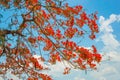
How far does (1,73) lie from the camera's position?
535 inches

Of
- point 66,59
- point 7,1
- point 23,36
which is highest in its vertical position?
point 7,1

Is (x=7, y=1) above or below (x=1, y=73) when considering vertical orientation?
above

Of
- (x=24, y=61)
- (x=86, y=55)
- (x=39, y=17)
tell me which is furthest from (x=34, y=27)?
(x=86, y=55)

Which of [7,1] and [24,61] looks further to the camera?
[24,61]

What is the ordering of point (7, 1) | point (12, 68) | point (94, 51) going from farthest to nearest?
point (12, 68) < point (94, 51) < point (7, 1)

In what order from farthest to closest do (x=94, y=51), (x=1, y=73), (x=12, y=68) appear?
(x=1, y=73), (x=12, y=68), (x=94, y=51)

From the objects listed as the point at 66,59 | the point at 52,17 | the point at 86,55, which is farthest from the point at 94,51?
the point at 52,17

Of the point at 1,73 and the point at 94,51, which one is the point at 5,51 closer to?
the point at 1,73

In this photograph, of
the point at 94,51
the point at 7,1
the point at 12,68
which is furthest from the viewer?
the point at 12,68

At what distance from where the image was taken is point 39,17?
11.2 metres

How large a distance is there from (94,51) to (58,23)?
1.85 meters

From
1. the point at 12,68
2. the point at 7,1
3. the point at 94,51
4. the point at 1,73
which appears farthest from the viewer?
the point at 1,73

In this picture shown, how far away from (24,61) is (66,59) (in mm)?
1927

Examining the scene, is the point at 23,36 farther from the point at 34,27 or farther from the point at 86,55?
the point at 86,55
